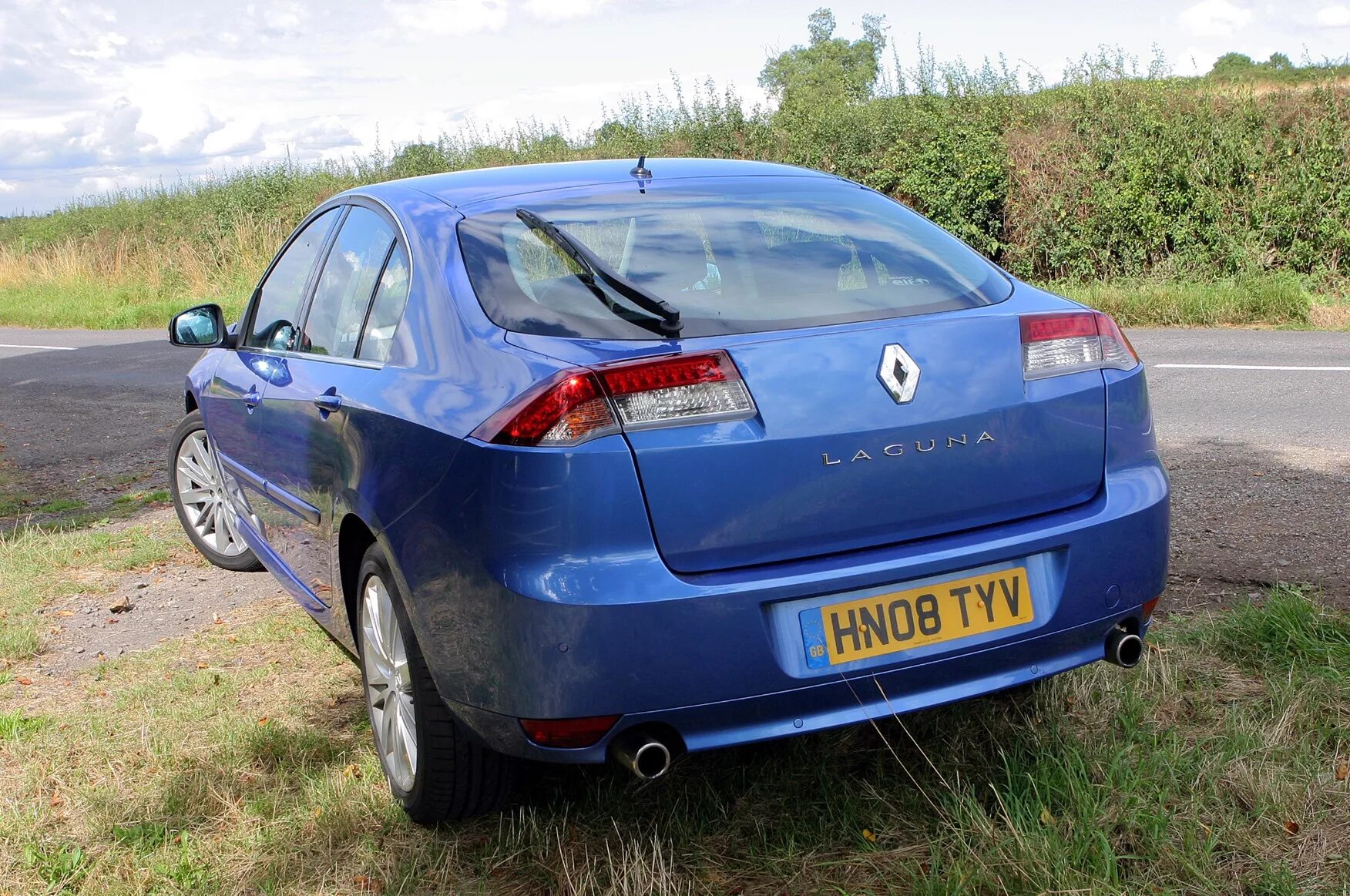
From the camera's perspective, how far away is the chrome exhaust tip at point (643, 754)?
252 centimetres

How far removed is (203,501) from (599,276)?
3.71 metres

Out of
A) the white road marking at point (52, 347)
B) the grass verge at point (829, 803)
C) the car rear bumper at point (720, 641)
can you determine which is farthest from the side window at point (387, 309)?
the white road marking at point (52, 347)

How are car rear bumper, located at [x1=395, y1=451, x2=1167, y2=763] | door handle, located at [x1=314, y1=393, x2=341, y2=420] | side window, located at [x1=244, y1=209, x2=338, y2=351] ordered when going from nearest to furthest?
car rear bumper, located at [x1=395, y1=451, x2=1167, y2=763], door handle, located at [x1=314, y1=393, x2=341, y2=420], side window, located at [x1=244, y1=209, x2=338, y2=351]

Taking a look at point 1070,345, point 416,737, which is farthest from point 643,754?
point 1070,345

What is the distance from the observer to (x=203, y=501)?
5891 millimetres

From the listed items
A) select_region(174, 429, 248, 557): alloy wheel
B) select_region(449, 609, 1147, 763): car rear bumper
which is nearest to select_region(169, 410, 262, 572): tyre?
select_region(174, 429, 248, 557): alloy wheel

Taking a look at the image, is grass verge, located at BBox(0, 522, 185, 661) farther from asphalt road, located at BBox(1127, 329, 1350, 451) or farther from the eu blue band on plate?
asphalt road, located at BBox(1127, 329, 1350, 451)

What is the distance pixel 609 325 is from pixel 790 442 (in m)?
0.49

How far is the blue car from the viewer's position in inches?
97.3

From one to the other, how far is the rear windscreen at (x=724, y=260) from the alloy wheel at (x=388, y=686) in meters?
0.85

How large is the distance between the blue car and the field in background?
10.3 meters

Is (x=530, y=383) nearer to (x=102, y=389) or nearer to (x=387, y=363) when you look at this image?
(x=387, y=363)

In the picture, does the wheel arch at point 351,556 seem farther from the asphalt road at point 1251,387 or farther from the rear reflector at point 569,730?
the asphalt road at point 1251,387

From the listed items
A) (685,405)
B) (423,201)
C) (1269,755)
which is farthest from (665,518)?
(1269,755)
